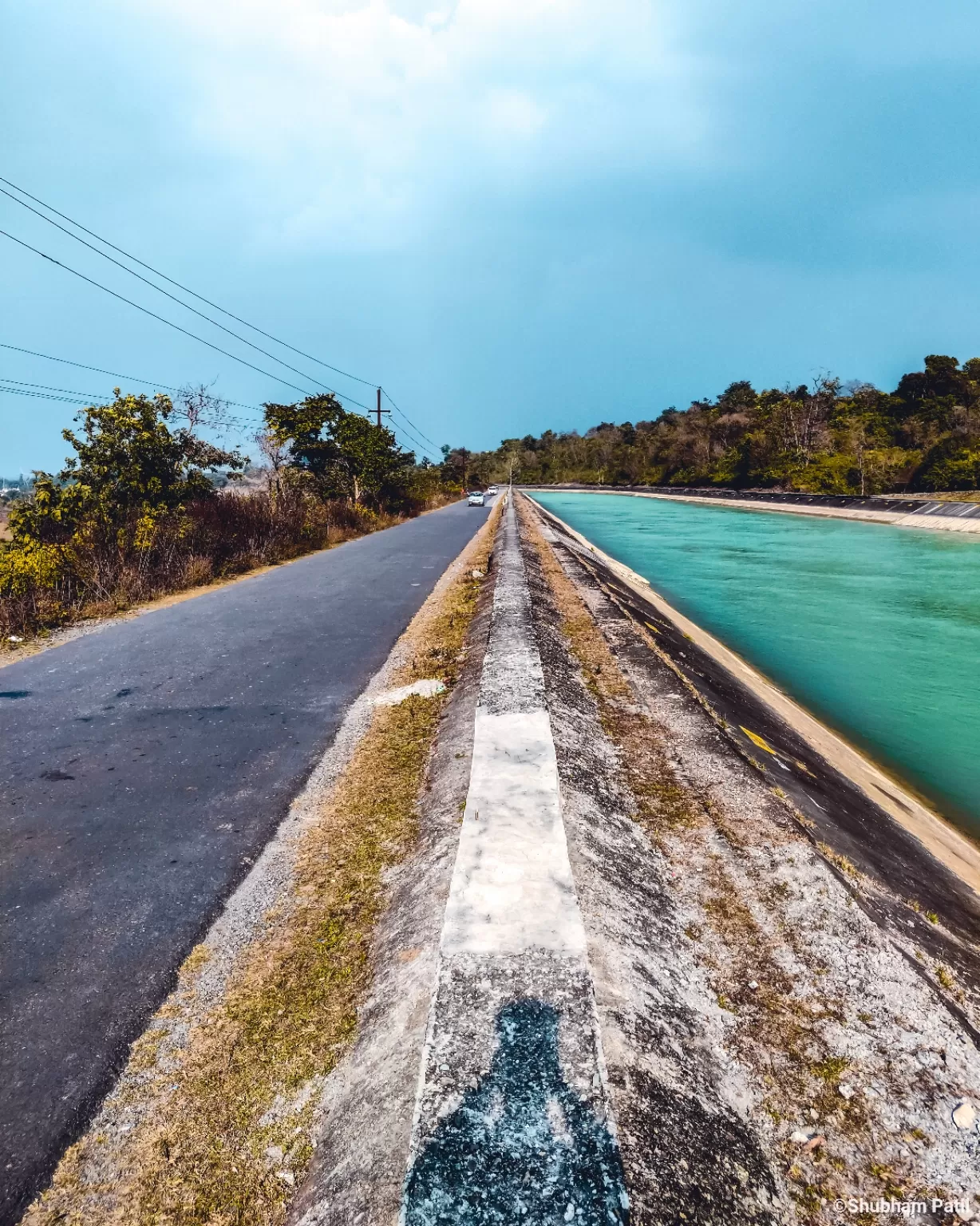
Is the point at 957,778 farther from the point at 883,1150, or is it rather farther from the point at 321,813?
the point at 321,813

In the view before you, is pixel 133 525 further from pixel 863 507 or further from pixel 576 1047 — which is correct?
pixel 863 507

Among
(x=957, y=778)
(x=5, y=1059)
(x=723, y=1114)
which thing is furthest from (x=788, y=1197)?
(x=957, y=778)

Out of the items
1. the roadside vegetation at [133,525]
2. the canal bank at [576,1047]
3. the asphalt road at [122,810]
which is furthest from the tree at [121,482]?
the canal bank at [576,1047]

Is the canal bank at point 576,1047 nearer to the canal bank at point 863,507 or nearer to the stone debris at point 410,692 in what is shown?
the stone debris at point 410,692

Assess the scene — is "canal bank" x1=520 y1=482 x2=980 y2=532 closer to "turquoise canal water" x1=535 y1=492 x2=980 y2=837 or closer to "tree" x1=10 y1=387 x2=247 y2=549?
"turquoise canal water" x1=535 y1=492 x2=980 y2=837

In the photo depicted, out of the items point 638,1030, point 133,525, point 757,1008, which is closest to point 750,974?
point 757,1008
